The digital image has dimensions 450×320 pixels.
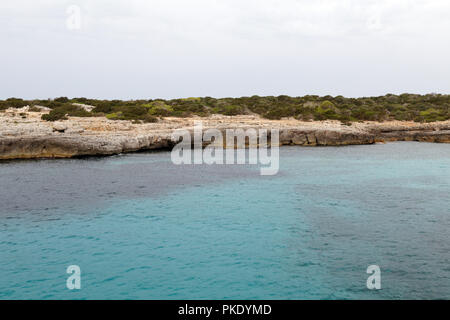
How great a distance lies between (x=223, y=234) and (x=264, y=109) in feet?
217

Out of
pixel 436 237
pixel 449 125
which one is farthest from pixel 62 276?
pixel 449 125

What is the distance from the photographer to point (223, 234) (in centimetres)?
1781

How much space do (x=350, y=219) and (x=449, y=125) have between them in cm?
5837

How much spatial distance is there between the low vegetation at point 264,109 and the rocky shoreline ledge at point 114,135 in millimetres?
5578

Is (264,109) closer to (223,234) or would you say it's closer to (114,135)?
(114,135)

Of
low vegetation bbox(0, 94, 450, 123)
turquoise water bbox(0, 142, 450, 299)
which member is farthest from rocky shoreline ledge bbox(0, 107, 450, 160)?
turquoise water bbox(0, 142, 450, 299)

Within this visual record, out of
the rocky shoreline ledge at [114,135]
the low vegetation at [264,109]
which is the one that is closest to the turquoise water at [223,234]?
the rocky shoreline ledge at [114,135]

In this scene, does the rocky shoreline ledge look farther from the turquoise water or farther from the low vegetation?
the turquoise water

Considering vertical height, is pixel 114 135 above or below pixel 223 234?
above

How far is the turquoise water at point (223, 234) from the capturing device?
507 inches

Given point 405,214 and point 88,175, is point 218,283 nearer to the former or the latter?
point 405,214

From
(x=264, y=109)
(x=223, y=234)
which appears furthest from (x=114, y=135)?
(x=264, y=109)

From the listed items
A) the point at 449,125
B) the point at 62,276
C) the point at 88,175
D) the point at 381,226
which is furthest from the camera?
the point at 449,125
